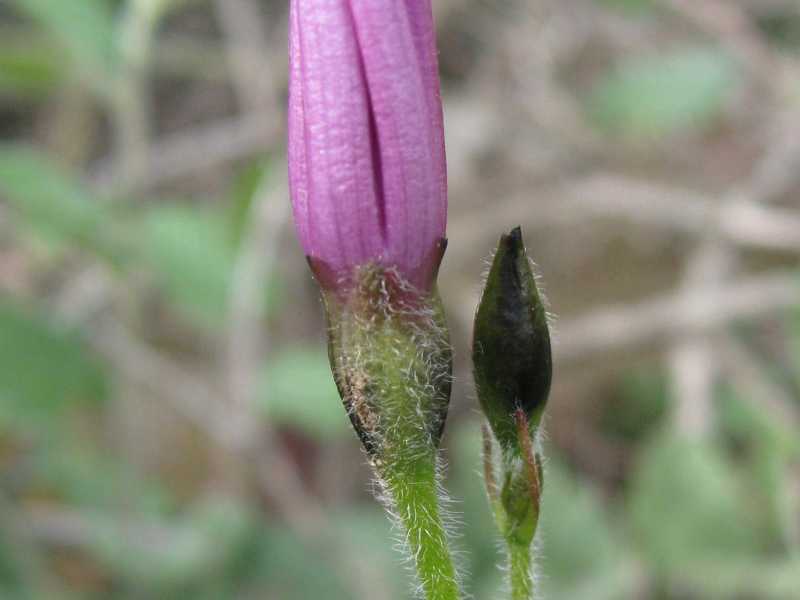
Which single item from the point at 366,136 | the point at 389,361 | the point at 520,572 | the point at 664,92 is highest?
the point at 664,92

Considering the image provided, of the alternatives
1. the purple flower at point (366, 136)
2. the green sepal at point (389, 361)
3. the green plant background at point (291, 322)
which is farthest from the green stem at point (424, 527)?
the green plant background at point (291, 322)

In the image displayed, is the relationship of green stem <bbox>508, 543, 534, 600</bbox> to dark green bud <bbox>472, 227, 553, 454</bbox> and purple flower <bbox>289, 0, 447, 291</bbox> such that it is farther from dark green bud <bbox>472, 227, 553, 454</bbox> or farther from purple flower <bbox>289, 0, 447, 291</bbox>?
purple flower <bbox>289, 0, 447, 291</bbox>

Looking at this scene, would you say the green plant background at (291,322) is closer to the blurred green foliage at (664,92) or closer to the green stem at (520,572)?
the blurred green foliage at (664,92)

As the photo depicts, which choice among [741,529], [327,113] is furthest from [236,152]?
[327,113]

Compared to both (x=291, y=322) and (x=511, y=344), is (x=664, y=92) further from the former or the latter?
(x=511, y=344)

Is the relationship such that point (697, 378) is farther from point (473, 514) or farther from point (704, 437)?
point (473, 514)

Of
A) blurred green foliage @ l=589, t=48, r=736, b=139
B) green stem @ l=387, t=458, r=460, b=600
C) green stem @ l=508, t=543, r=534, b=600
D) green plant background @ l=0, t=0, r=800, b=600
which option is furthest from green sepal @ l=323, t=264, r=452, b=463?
blurred green foliage @ l=589, t=48, r=736, b=139

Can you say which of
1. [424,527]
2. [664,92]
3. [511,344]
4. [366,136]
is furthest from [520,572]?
[664,92]
